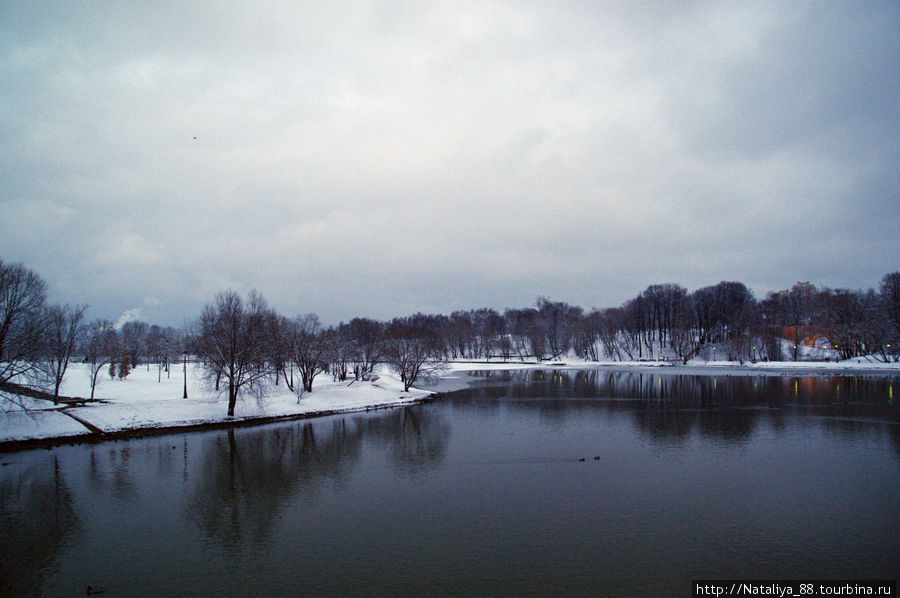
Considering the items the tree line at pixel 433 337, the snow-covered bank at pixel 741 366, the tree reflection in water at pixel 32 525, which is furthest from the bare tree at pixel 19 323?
the snow-covered bank at pixel 741 366

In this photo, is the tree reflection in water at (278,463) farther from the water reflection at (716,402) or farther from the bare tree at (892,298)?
the bare tree at (892,298)

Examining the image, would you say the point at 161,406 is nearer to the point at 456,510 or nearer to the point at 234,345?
the point at 234,345

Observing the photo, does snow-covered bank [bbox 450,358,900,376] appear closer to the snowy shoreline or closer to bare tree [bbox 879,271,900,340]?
bare tree [bbox 879,271,900,340]

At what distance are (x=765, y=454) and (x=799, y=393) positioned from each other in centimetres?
3505

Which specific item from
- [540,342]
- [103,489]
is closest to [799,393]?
[103,489]

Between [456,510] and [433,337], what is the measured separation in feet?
305

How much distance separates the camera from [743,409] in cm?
4412

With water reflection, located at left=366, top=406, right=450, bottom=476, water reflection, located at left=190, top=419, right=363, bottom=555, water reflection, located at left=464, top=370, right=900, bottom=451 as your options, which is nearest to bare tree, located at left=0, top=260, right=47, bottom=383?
water reflection, located at left=190, top=419, right=363, bottom=555

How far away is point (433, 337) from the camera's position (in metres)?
112

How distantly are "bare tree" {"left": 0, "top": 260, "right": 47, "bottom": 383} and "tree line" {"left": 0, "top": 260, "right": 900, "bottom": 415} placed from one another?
0.08m

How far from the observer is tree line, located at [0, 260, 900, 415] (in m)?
39.6

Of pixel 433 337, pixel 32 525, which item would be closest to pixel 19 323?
pixel 32 525

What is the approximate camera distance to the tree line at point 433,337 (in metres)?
39.6

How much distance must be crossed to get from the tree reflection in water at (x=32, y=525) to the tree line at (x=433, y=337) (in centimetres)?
967
